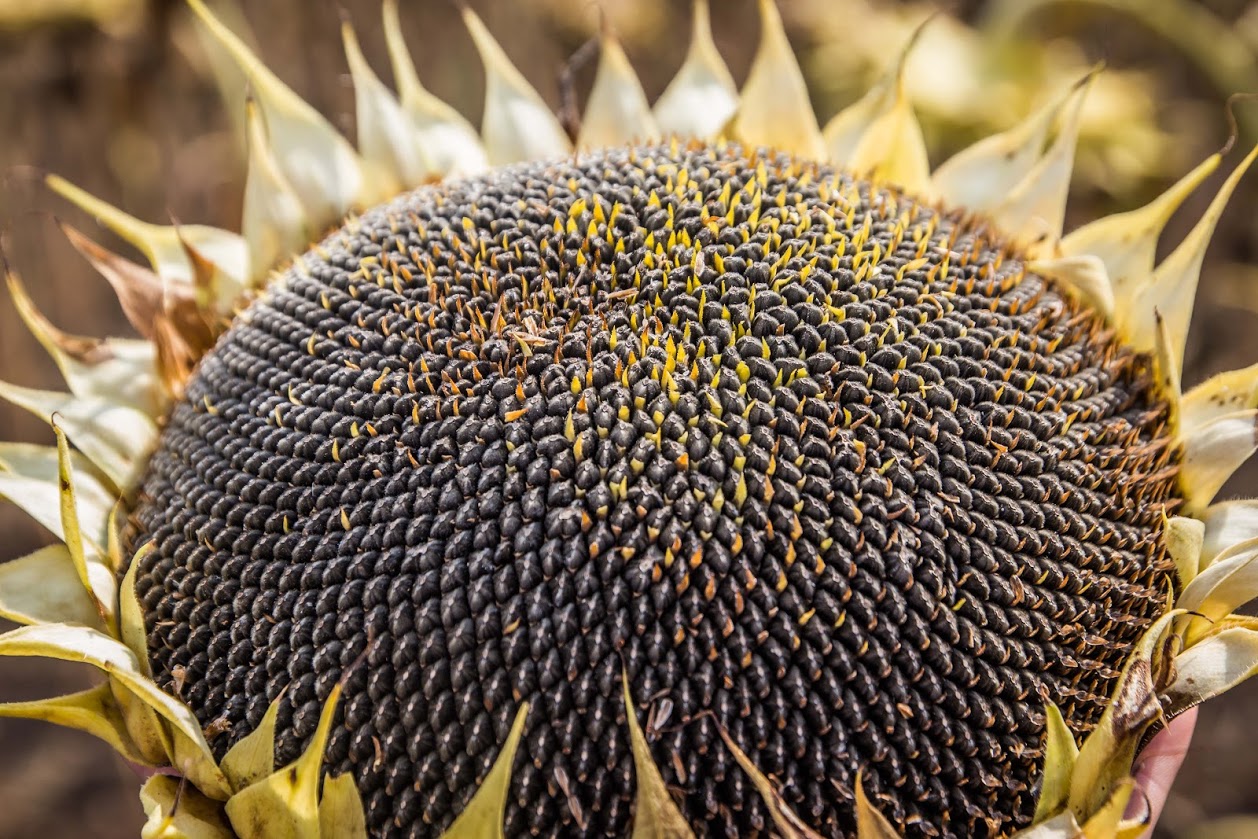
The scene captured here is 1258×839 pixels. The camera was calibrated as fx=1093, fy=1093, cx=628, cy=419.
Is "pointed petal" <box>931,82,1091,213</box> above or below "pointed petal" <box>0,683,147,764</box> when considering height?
above

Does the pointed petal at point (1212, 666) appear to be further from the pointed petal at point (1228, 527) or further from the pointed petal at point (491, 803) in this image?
the pointed petal at point (491, 803)

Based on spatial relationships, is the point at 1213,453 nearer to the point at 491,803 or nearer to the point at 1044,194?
the point at 1044,194

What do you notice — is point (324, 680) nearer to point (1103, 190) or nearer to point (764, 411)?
point (764, 411)

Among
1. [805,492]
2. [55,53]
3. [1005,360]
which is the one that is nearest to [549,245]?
[805,492]

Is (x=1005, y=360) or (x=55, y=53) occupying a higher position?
(x=55, y=53)

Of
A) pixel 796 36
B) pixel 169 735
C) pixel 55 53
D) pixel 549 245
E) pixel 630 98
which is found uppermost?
pixel 796 36

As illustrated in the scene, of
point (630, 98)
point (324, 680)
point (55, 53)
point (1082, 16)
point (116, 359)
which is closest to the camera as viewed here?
point (324, 680)

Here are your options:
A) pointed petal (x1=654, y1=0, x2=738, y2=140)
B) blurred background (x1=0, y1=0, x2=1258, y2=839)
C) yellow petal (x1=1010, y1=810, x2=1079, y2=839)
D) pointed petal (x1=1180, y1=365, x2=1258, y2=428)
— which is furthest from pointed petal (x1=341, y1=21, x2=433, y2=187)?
yellow petal (x1=1010, y1=810, x2=1079, y2=839)

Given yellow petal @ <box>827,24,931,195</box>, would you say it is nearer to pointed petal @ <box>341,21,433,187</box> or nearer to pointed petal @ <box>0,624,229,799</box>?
pointed petal @ <box>341,21,433,187</box>
